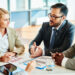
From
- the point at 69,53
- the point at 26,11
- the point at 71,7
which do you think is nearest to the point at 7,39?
the point at 69,53

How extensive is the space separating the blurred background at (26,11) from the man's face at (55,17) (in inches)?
164

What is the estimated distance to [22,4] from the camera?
7691 mm

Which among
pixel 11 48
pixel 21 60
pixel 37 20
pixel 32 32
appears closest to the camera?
pixel 21 60

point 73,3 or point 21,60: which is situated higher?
point 73,3

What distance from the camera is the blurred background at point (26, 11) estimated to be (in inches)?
271

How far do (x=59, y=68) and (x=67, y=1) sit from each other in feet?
30.8

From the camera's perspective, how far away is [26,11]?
7859 millimetres

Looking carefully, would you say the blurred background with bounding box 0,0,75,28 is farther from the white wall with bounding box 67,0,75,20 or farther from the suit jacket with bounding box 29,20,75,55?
the suit jacket with bounding box 29,20,75,55

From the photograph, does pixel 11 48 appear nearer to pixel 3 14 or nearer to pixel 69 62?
pixel 3 14

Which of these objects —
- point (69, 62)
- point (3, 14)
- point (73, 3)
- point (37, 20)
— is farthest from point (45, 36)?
point (73, 3)

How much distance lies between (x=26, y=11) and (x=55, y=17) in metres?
5.65

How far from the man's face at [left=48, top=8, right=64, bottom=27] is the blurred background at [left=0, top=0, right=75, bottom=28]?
13.7 ft

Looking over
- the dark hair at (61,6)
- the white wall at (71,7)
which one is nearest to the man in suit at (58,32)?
the dark hair at (61,6)

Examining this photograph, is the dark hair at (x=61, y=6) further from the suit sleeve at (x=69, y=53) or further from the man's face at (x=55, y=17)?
the suit sleeve at (x=69, y=53)
